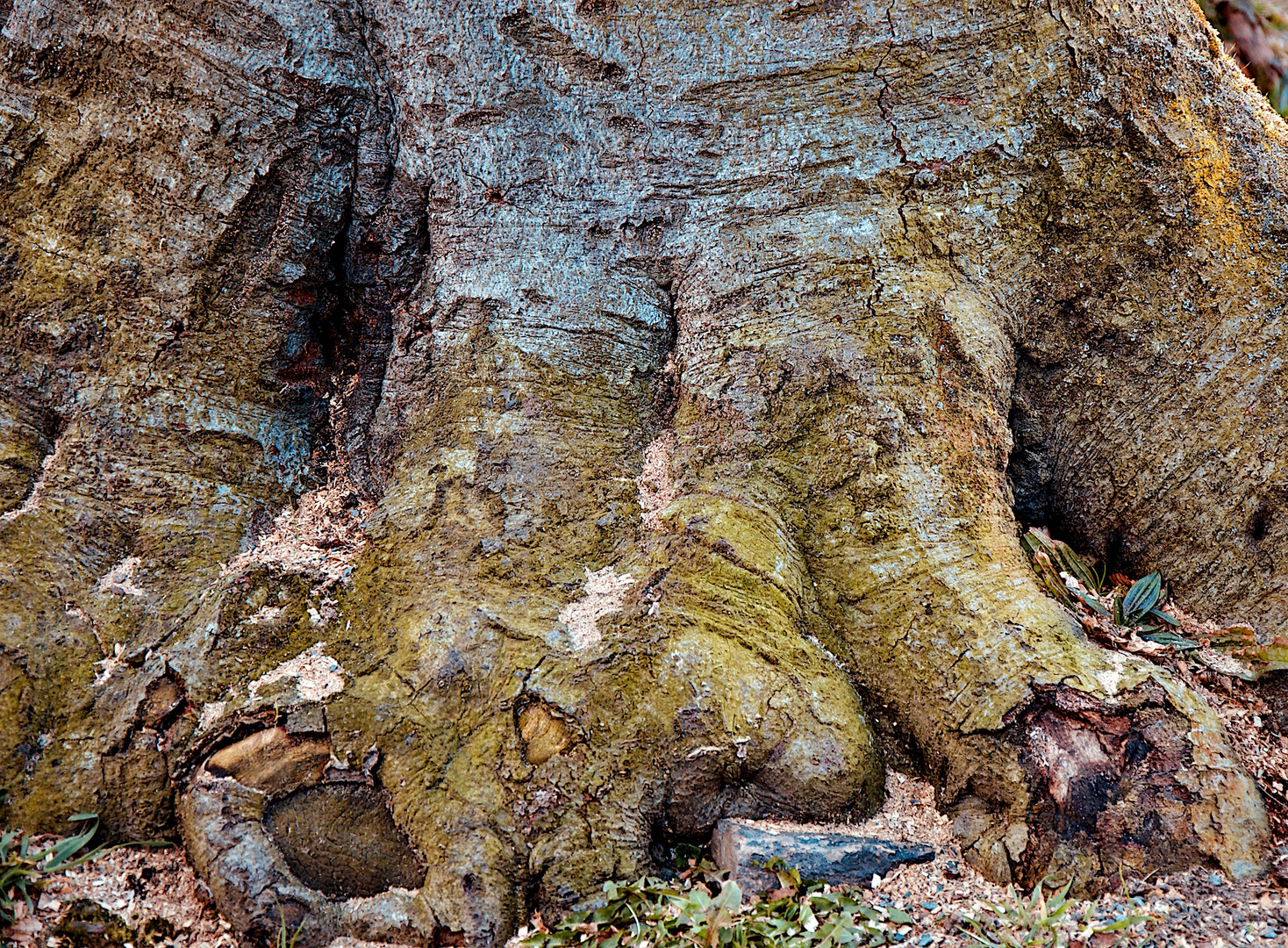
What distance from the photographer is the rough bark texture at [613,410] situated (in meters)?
2.26

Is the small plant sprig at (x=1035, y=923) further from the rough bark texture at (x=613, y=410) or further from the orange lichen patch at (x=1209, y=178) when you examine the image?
the orange lichen patch at (x=1209, y=178)

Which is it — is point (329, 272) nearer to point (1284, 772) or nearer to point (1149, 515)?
point (1149, 515)

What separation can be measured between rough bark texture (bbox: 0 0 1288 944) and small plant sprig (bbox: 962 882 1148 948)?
0.13 m

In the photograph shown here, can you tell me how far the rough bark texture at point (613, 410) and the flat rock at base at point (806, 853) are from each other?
0.08m

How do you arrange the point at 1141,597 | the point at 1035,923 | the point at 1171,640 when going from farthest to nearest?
the point at 1141,597 < the point at 1171,640 < the point at 1035,923

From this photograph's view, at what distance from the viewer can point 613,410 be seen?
286 centimetres

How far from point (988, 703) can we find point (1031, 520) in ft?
3.26

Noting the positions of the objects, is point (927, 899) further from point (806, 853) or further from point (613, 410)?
point (613, 410)

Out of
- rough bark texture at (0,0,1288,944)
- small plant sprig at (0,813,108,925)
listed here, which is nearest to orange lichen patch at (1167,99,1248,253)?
rough bark texture at (0,0,1288,944)

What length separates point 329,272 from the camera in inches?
121

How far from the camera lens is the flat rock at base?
84.4 inches

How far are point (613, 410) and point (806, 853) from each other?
1465 millimetres

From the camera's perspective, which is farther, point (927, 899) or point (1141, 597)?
point (1141, 597)

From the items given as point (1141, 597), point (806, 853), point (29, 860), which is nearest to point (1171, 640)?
point (1141, 597)
